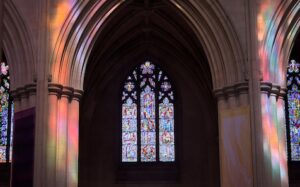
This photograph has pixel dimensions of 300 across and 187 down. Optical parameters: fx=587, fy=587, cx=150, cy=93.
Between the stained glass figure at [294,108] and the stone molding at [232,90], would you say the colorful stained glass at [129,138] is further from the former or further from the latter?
the stone molding at [232,90]

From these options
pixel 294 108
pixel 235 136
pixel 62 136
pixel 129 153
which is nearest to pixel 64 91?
pixel 62 136

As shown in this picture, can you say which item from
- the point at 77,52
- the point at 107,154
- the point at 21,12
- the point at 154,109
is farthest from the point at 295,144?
the point at 21,12

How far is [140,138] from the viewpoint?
20.3 meters

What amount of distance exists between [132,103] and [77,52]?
21.2 feet

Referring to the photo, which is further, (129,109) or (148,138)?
(129,109)

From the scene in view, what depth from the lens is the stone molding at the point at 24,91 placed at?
45.6 ft

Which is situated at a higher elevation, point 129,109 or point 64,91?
point 129,109

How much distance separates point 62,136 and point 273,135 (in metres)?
4.98

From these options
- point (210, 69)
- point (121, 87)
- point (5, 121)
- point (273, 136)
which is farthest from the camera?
point (121, 87)

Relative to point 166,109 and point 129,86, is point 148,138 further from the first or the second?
point 129,86

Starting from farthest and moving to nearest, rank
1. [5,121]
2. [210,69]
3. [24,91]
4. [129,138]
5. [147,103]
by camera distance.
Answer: [147,103] < [129,138] < [5,121] < [210,69] < [24,91]

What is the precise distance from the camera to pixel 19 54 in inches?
561

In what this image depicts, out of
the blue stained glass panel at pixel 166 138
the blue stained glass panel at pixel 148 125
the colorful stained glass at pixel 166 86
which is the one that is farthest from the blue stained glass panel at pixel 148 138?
the colorful stained glass at pixel 166 86

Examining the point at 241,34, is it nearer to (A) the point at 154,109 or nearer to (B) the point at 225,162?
(B) the point at 225,162
